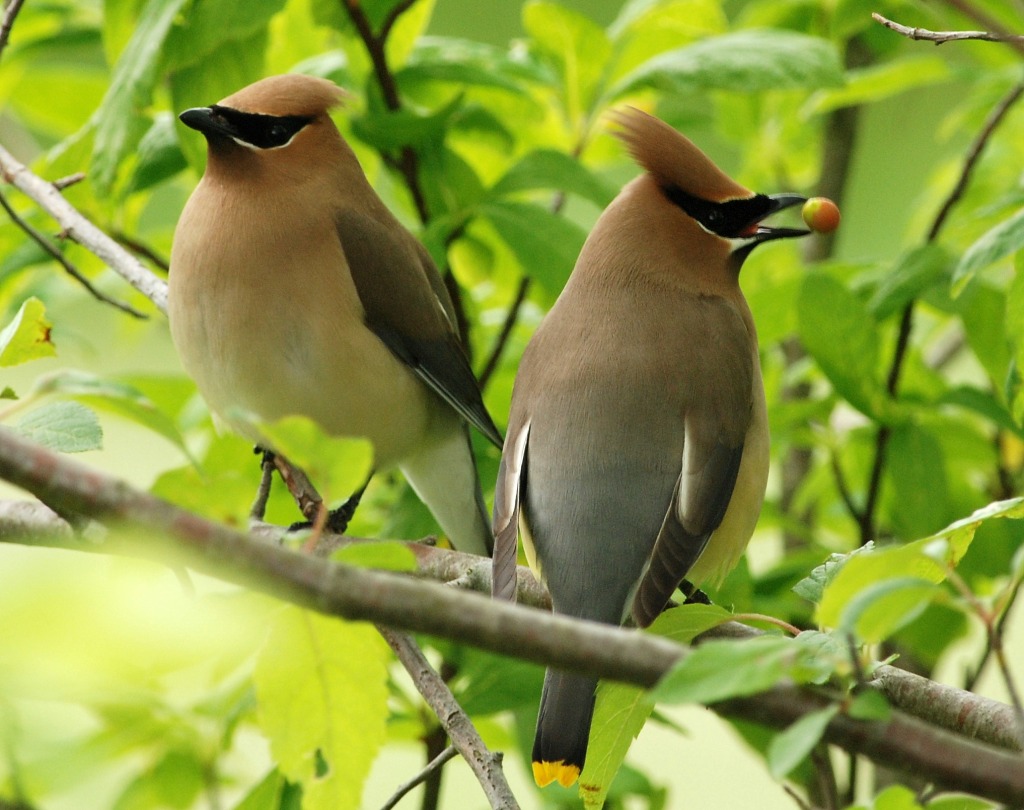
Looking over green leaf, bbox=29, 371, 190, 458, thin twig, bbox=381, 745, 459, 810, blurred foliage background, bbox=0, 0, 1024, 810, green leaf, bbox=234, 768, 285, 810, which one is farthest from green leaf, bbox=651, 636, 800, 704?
green leaf, bbox=234, 768, 285, 810

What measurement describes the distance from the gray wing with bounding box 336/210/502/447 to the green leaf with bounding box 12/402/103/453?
143 cm

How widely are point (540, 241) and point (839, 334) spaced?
649 mm

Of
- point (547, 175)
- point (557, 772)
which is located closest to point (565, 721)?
point (557, 772)

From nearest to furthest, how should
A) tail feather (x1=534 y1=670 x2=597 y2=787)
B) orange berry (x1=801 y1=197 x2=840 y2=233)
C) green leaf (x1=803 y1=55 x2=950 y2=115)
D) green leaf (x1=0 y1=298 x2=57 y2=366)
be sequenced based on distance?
green leaf (x1=0 y1=298 x2=57 y2=366) → tail feather (x1=534 y1=670 x2=597 y2=787) → orange berry (x1=801 y1=197 x2=840 y2=233) → green leaf (x1=803 y1=55 x2=950 y2=115)

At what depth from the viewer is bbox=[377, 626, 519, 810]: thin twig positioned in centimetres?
185

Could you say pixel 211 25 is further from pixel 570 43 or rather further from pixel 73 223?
pixel 570 43

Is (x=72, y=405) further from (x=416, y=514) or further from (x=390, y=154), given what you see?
(x=390, y=154)

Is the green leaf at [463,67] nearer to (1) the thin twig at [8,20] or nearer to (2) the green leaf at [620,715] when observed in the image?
(1) the thin twig at [8,20]

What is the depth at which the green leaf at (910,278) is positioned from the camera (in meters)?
2.84

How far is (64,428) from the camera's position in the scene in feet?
5.67

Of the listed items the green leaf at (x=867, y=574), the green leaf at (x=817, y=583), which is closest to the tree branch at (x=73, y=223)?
the green leaf at (x=817, y=583)

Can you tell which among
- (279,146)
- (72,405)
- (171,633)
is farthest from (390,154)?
(171,633)

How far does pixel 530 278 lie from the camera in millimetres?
3203

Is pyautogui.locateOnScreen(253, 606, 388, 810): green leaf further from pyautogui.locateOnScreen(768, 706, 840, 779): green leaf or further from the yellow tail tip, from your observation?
the yellow tail tip
